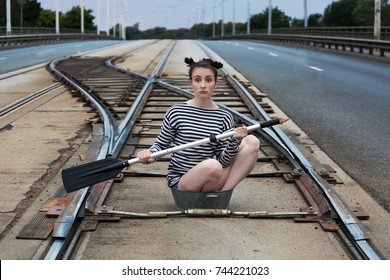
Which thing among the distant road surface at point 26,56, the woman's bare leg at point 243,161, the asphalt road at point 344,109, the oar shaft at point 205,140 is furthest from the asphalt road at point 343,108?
the oar shaft at point 205,140

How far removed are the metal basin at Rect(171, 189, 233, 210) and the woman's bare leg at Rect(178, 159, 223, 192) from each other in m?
0.05

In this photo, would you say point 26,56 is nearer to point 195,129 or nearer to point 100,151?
point 100,151

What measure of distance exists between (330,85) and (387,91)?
5.66 ft

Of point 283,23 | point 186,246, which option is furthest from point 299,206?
point 283,23

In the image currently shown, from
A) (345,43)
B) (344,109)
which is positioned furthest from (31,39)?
(344,109)

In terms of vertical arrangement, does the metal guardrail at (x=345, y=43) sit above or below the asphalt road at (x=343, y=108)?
above

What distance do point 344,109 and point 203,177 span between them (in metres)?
8.15

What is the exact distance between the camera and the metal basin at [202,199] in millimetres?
5402

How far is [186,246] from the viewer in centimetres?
467

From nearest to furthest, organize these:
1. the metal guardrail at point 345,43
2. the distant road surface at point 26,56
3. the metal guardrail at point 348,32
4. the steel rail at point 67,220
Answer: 1. the steel rail at point 67,220
2. the distant road surface at point 26,56
3. the metal guardrail at point 345,43
4. the metal guardrail at point 348,32

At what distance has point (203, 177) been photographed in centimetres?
522

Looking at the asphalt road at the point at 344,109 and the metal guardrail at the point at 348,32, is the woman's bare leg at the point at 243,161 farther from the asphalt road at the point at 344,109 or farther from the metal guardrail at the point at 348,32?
the metal guardrail at the point at 348,32

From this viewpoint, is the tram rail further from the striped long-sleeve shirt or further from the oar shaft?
the oar shaft

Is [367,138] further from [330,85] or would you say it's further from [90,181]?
[330,85]
